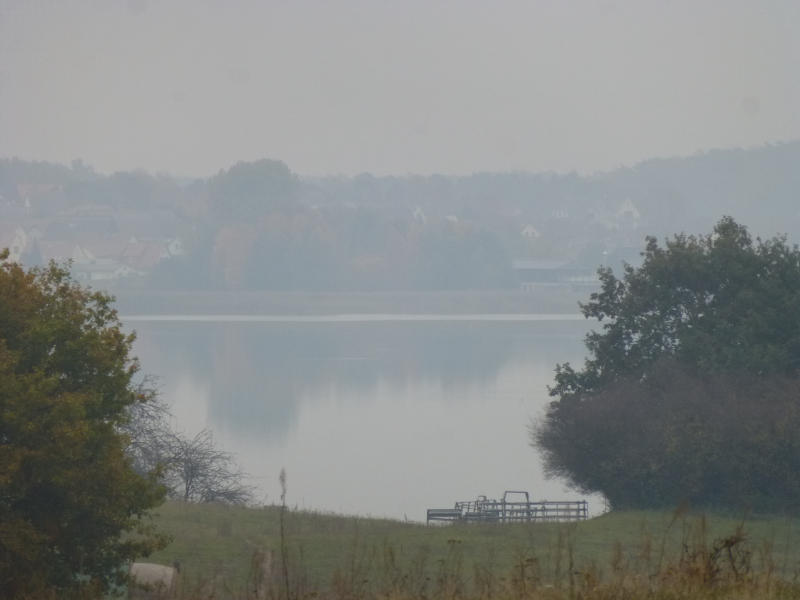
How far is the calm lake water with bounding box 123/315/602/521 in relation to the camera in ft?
153

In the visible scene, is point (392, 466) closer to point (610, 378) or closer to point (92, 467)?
point (610, 378)

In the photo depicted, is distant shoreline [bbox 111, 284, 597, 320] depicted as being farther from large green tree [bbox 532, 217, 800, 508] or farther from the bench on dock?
the bench on dock

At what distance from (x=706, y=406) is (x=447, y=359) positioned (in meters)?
67.6

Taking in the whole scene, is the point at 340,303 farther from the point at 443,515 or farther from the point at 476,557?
the point at 476,557

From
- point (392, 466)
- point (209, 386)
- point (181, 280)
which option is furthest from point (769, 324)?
point (181, 280)

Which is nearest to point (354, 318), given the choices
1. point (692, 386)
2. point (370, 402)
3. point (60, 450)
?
point (370, 402)

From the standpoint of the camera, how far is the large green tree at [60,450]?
1305 cm

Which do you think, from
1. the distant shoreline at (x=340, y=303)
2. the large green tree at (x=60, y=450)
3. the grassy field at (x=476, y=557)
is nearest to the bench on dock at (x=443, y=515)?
the grassy field at (x=476, y=557)

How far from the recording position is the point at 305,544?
20.8 m

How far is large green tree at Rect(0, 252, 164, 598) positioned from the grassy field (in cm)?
117

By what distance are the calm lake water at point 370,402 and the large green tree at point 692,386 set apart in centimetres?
603

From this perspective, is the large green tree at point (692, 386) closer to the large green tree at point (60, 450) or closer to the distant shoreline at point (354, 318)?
the large green tree at point (60, 450)

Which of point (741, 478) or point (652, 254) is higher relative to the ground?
point (652, 254)

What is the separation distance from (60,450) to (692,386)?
21.5 meters
